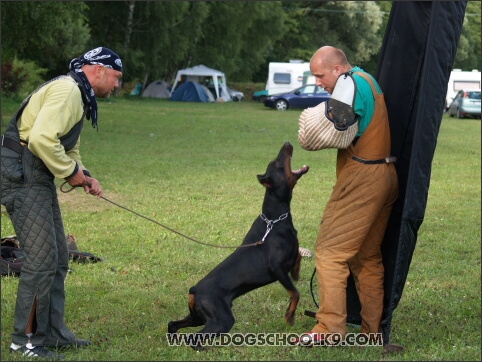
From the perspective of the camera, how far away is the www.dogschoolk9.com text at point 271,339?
539 cm

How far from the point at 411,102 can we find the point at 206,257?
337cm

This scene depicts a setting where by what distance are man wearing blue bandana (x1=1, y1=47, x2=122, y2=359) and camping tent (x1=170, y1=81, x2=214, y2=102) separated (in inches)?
1838

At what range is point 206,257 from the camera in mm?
8352

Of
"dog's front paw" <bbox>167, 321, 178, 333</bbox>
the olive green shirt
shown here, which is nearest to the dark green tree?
the olive green shirt

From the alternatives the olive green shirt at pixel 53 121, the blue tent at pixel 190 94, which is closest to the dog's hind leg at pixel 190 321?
the olive green shirt at pixel 53 121

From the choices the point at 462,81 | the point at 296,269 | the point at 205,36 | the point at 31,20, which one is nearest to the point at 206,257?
the point at 296,269

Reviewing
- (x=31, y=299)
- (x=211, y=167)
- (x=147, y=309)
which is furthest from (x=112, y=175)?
(x=31, y=299)

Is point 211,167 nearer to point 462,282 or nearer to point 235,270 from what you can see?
point 462,282

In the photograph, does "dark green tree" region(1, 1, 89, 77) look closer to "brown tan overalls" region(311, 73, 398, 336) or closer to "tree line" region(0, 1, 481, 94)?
"tree line" region(0, 1, 481, 94)

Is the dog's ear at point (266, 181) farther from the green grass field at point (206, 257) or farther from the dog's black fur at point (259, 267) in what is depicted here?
the green grass field at point (206, 257)

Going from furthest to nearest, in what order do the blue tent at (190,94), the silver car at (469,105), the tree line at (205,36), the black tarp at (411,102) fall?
the blue tent at (190,94) < the tree line at (205,36) < the silver car at (469,105) < the black tarp at (411,102)

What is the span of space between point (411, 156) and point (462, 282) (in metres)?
2.64

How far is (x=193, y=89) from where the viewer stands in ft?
171

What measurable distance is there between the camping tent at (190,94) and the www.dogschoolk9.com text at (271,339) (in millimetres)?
46487
